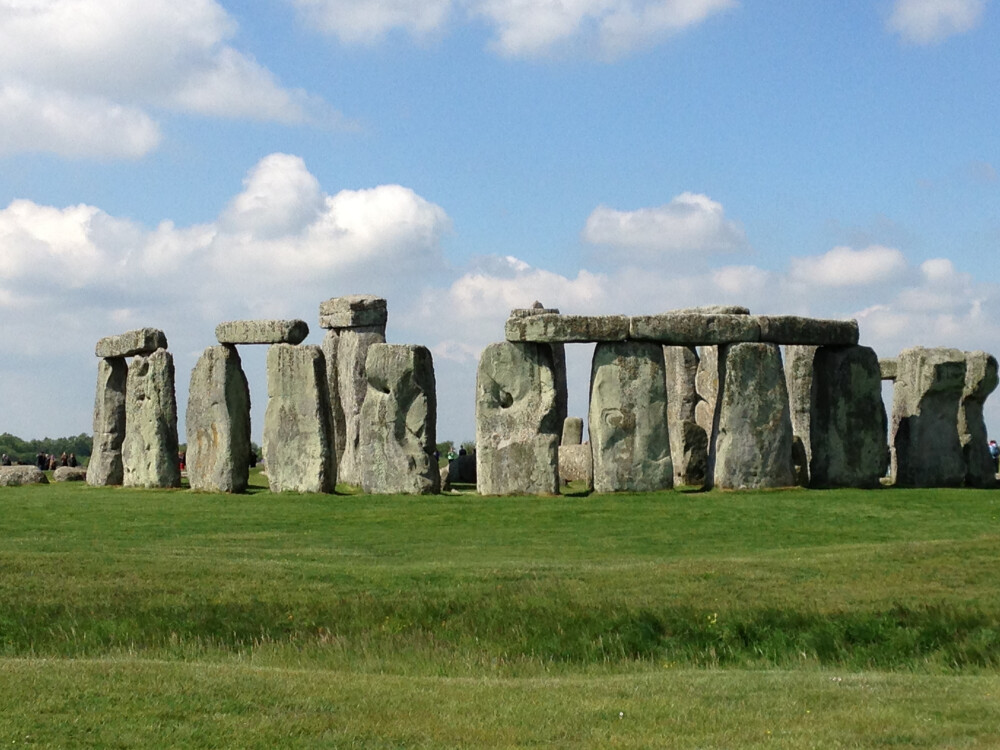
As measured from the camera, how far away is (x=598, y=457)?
28.3 metres

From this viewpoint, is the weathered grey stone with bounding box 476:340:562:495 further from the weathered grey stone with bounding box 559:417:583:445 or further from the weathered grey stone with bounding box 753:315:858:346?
the weathered grey stone with bounding box 559:417:583:445

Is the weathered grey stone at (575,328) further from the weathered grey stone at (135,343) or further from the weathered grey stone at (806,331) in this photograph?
the weathered grey stone at (135,343)

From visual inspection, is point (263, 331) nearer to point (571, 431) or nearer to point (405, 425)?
point (405, 425)

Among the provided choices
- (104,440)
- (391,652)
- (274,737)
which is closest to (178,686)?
(274,737)

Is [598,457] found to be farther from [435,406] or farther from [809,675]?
[809,675]

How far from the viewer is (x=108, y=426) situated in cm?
3381

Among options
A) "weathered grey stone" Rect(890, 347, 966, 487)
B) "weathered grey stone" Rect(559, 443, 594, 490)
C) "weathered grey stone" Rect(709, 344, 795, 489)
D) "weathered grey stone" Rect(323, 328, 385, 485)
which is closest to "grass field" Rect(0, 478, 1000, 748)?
"weathered grey stone" Rect(709, 344, 795, 489)

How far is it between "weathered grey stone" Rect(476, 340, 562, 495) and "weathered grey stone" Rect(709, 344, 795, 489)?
311 centimetres

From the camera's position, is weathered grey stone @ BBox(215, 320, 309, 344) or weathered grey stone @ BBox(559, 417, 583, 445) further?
weathered grey stone @ BBox(559, 417, 583, 445)

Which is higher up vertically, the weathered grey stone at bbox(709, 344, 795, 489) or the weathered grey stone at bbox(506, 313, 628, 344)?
the weathered grey stone at bbox(506, 313, 628, 344)

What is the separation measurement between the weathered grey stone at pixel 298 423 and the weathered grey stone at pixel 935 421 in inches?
464

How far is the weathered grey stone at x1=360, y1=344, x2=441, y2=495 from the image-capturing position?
2848 centimetres

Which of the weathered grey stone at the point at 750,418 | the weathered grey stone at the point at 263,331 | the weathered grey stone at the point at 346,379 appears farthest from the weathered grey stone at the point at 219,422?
the weathered grey stone at the point at 750,418

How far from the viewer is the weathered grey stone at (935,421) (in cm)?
3086
